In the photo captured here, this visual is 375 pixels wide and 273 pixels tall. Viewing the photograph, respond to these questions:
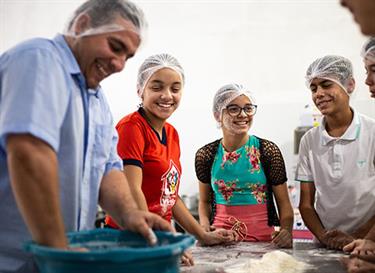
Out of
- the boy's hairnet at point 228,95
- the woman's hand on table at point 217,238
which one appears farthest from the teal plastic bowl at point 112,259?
the boy's hairnet at point 228,95

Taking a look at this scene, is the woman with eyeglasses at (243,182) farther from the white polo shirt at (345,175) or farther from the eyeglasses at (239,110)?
the white polo shirt at (345,175)

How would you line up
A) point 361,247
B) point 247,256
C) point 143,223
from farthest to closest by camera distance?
point 247,256, point 361,247, point 143,223

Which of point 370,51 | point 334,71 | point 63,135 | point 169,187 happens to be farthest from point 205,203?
point 63,135

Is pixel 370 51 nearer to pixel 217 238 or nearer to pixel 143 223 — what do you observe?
pixel 217 238

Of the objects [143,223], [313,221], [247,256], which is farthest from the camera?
[313,221]

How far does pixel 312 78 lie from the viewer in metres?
2.23

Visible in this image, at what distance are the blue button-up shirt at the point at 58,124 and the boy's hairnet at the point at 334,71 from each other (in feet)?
4.08

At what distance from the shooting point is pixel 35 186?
939mm

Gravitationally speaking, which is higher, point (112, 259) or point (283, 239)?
point (112, 259)

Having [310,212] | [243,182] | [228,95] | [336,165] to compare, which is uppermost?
[228,95]

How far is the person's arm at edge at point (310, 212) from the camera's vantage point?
82.2 inches

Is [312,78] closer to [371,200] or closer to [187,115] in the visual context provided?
[371,200]

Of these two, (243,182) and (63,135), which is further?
(243,182)

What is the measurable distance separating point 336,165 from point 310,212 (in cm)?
27
